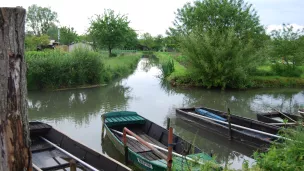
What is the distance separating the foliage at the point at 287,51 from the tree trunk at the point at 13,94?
87.5 ft

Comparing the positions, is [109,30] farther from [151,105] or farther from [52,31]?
[52,31]

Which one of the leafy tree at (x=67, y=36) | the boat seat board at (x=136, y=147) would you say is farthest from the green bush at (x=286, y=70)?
the leafy tree at (x=67, y=36)

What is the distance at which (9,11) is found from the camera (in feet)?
9.52

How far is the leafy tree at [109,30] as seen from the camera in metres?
41.2

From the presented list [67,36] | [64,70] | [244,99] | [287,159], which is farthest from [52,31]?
[287,159]

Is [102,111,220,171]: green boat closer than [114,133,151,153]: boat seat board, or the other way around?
[102,111,220,171]: green boat

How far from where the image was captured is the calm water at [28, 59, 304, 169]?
10.7m

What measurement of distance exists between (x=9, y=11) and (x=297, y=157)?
14.5ft

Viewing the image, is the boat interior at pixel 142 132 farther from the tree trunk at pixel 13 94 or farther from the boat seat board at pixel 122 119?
the tree trunk at pixel 13 94

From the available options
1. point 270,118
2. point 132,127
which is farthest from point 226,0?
point 132,127

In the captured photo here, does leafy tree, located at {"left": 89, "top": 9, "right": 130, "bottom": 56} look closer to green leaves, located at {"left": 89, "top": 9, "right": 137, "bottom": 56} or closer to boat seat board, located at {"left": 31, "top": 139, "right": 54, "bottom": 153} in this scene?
green leaves, located at {"left": 89, "top": 9, "right": 137, "bottom": 56}

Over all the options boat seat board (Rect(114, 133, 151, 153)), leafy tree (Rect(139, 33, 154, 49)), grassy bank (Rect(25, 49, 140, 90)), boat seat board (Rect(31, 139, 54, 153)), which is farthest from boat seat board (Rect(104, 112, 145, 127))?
leafy tree (Rect(139, 33, 154, 49))

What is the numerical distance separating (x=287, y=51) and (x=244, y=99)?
29.9 feet

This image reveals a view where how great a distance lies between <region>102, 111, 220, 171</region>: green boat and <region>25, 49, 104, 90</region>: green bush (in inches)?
470
